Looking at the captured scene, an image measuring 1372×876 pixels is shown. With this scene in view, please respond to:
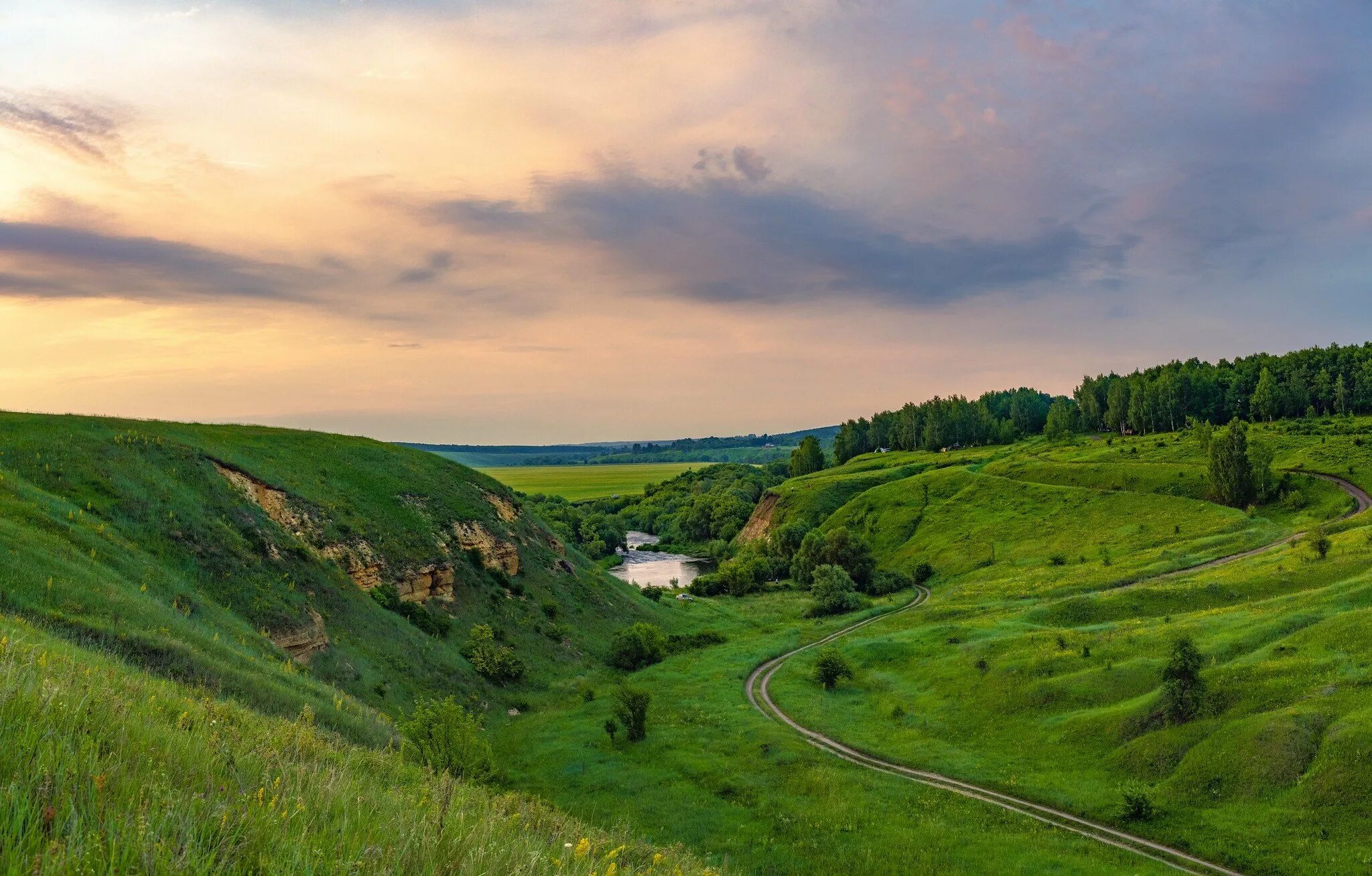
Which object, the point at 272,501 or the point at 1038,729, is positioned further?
the point at 272,501

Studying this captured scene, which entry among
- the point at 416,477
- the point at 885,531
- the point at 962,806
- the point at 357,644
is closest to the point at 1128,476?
the point at 885,531

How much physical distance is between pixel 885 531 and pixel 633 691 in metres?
105

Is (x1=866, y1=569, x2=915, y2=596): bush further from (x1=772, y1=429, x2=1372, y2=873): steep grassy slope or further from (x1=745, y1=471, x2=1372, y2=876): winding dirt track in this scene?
(x1=745, y1=471, x2=1372, y2=876): winding dirt track

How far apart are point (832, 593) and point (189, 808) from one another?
325ft

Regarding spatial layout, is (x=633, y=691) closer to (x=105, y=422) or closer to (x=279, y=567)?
(x=279, y=567)

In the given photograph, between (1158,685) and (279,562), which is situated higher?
(279,562)

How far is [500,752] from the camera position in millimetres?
44812

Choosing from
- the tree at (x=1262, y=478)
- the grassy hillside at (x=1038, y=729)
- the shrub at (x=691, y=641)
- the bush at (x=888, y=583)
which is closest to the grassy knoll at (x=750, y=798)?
the grassy hillside at (x=1038, y=729)

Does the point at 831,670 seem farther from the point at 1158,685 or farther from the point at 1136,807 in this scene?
the point at 1136,807

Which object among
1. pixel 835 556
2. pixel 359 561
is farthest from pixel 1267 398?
pixel 359 561

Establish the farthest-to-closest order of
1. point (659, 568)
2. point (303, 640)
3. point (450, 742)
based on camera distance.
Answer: point (659, 568) → point (303, 640) → point (450, 742)

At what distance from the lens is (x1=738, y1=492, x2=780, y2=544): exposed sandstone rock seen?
169 metres

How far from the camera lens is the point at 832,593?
99.2m

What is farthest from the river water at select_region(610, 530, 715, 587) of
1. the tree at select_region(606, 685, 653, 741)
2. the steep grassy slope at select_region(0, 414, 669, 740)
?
the tree at select_region(606, 685, 653, 741)
